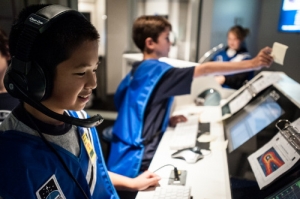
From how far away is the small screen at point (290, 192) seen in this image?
710mm

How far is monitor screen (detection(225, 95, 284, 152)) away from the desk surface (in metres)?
0.06

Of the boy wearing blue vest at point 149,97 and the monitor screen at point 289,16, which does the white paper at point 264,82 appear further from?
the monitor screen at point 289,16

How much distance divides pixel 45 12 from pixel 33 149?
32 cm

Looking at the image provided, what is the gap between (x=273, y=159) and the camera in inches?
35.6

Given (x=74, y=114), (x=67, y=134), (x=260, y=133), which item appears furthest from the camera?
(x=260, y=133)

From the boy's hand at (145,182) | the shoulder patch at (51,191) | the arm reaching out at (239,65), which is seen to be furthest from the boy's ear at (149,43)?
the shoulder patch at (51,191)

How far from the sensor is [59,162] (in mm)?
711

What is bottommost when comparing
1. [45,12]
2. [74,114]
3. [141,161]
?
[141,161]

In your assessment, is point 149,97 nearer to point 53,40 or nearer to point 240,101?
point 240,101

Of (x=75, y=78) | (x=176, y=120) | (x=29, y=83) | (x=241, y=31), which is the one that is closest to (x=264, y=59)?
(x=241, y=31)

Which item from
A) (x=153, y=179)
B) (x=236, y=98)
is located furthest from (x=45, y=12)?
(x=236, y=98)

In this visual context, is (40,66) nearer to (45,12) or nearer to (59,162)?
(45,12)

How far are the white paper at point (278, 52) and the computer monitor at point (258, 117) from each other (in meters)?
0.14

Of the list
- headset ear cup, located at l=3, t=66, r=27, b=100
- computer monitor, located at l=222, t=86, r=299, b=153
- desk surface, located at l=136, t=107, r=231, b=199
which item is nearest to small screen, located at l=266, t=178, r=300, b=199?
desk surface, located at l=136, t=107, r=231, b=199
